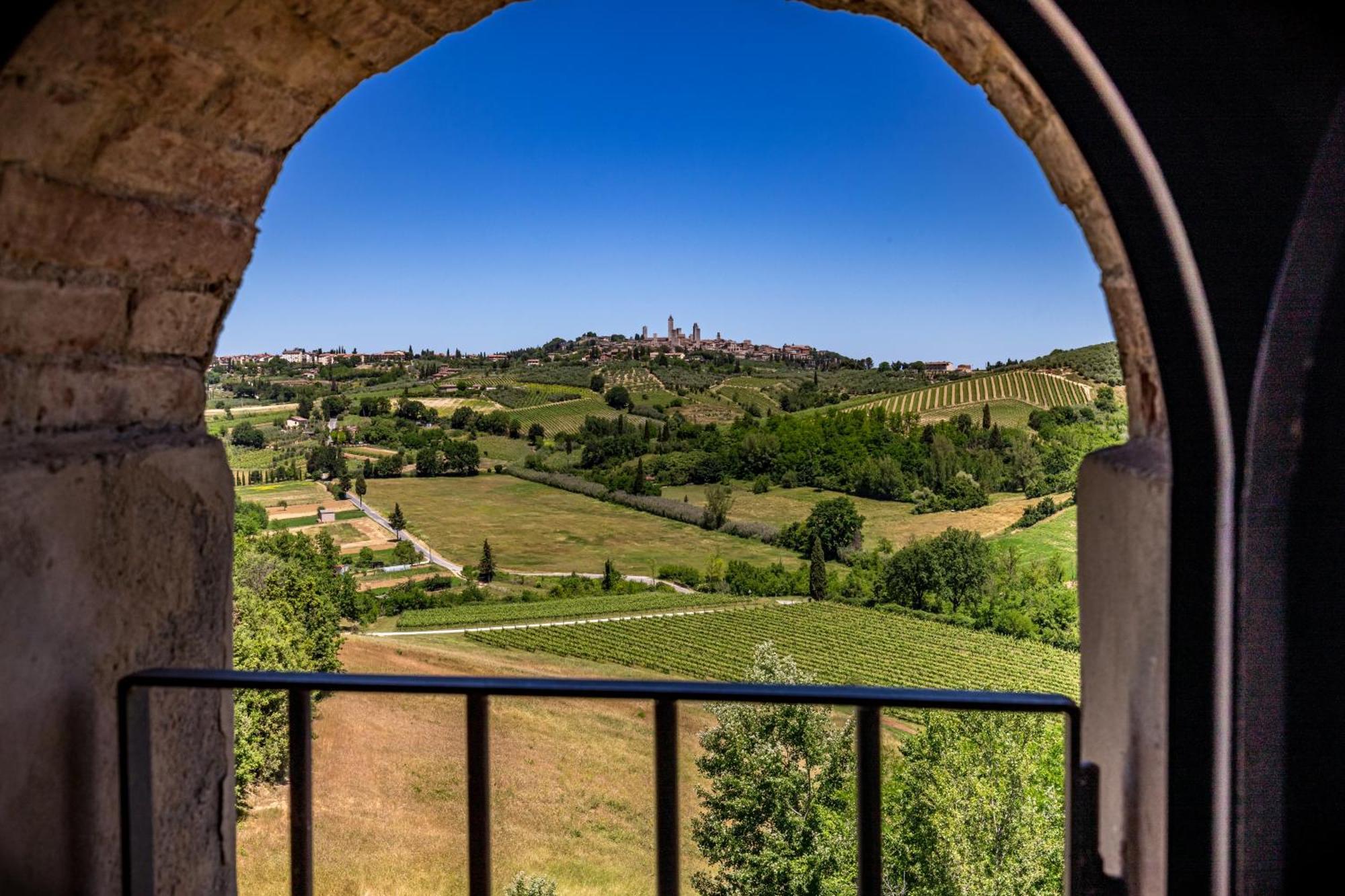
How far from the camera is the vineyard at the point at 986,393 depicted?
131 feet

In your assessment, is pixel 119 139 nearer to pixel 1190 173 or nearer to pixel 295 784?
pixel 295 784

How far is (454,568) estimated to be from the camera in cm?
4066

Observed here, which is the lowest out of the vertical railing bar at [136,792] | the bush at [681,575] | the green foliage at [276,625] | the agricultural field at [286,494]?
the bush at [681,575]

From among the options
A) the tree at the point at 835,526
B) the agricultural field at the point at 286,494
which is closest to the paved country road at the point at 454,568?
the agricultural field at the point at 286,494

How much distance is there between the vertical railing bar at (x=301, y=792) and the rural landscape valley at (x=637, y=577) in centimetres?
869

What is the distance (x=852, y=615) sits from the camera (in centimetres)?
3619

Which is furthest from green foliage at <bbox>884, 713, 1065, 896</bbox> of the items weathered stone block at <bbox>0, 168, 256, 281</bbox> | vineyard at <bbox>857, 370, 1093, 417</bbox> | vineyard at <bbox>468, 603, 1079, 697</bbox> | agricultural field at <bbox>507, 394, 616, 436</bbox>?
agricultural field at <bbox>507, 394, 616, 436</bbox>

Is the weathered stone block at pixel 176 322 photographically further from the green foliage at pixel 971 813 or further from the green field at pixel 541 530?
the green field at pixel 541 530

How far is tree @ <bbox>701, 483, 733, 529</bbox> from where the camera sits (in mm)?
43781

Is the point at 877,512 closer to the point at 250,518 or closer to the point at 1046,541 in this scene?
the point at 1046,541

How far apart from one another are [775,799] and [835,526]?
2721 cm

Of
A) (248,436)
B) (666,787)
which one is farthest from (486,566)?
(666,787)

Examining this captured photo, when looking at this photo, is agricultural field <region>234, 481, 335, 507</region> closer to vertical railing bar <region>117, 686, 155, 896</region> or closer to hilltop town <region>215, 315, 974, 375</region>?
hilltop town <region>215, 315, 974, 375</region>

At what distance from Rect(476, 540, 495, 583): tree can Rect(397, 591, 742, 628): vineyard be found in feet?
7.75
